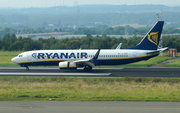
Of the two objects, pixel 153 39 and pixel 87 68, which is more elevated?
pixel 153 39

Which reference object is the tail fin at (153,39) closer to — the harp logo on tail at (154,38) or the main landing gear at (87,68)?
the harp logo on tail at (154,38)

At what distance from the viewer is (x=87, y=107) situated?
64.1ft

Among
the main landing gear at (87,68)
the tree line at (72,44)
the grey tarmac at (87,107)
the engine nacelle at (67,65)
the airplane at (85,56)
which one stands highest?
the tree line at (72,44)

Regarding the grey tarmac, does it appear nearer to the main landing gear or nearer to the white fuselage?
the main landing gear

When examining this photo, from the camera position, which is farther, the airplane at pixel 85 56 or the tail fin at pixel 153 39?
the tail fin at pixel 153 39

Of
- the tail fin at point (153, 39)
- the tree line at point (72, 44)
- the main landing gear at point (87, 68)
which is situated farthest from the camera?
the tree line at point (72, 44)

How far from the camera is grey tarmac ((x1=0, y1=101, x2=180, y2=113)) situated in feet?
60.5

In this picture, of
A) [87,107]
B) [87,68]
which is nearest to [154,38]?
[87,68]

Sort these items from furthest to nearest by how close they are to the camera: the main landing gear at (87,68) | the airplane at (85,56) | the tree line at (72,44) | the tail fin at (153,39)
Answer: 1. the tree line at (72,44)
2. the tail fin at (153,39)
3. the airplane at (85,56)
4. the main landing gear at (87,68)

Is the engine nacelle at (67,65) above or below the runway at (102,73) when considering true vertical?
above

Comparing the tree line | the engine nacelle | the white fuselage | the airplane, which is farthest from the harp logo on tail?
the tree line

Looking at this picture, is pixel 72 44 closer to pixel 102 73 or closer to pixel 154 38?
pixel 154 38

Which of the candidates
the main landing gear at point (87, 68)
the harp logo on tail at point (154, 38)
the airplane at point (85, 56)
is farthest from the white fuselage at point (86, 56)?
the harp logo on tail at point (154, 38)

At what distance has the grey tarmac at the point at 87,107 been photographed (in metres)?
18.5
